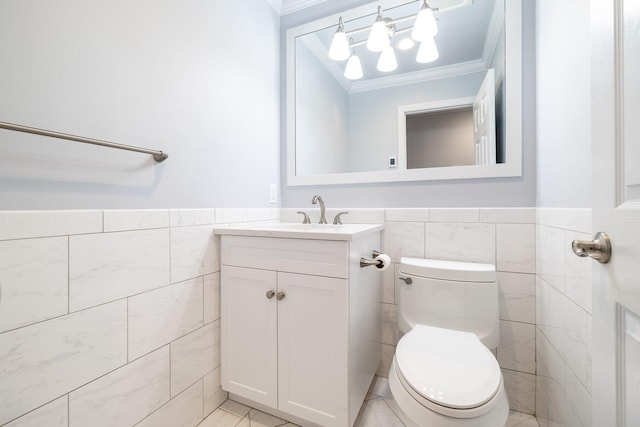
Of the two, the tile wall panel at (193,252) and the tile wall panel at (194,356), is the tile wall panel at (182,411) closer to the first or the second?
the tile wall panel at (194,356)

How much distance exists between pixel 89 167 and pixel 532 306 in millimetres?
1889

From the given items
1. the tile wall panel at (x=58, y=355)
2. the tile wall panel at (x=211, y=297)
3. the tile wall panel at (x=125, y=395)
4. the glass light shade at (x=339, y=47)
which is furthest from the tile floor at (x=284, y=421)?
the glass light shade at (x=339, y=47)

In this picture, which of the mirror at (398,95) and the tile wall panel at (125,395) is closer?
the tile wall panel at (125,395)

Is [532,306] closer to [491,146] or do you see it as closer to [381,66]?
[491,146]

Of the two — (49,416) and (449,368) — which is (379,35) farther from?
(49,416)

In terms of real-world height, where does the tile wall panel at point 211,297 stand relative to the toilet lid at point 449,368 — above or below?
above

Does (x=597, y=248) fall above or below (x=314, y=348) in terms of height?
above

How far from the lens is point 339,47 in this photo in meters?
1.66

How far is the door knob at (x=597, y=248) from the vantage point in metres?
0.48

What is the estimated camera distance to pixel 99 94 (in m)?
0.84

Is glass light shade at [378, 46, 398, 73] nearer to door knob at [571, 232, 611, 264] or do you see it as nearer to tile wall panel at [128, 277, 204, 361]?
door knob at [571, 232, 611, 264]

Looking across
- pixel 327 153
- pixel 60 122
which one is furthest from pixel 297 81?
pixel 60 122

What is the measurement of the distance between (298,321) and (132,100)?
3.46 feet

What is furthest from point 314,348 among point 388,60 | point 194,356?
point 388,60
